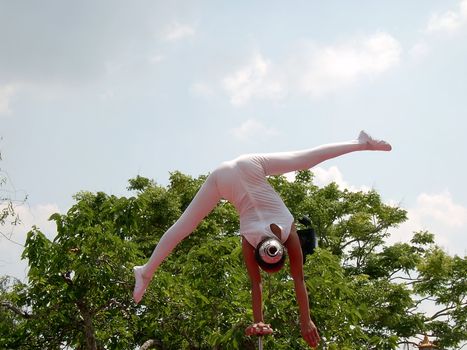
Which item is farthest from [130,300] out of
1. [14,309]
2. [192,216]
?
[192,216]

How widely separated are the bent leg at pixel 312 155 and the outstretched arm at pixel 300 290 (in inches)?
18.1

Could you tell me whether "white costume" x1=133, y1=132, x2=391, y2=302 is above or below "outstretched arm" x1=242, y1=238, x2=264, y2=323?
above

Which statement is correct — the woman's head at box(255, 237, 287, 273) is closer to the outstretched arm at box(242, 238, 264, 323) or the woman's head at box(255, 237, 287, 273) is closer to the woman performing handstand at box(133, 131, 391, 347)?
the woman performing handstand at box(133, 131, 391, 347)

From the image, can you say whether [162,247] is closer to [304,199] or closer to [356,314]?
[356,314]

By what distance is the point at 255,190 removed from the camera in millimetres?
5094

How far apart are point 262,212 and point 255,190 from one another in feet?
0.54

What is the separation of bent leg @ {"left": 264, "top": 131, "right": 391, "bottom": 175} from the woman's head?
0.60m

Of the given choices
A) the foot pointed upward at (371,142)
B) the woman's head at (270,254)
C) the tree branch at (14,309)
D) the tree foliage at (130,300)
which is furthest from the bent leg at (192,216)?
the tree branch at (14,309)

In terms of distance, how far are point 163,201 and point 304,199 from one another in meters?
3.06

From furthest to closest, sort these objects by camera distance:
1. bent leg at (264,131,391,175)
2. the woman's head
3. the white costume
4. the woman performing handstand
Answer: bent leg at (264,131,391,175)
the white costume
the woman performing handstand
the woman's head

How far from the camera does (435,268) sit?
1566 centimetres

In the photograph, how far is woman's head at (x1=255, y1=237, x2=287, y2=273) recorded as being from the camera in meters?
4.79

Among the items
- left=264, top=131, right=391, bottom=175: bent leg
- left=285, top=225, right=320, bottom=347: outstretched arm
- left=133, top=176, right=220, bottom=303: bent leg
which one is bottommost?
left=285, top=225, right=320, bottom=347: outstretched arm

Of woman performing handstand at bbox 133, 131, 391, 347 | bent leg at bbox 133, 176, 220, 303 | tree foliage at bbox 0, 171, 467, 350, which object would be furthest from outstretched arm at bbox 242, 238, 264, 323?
tree foliage at bbox 0, 171, 467, 350
